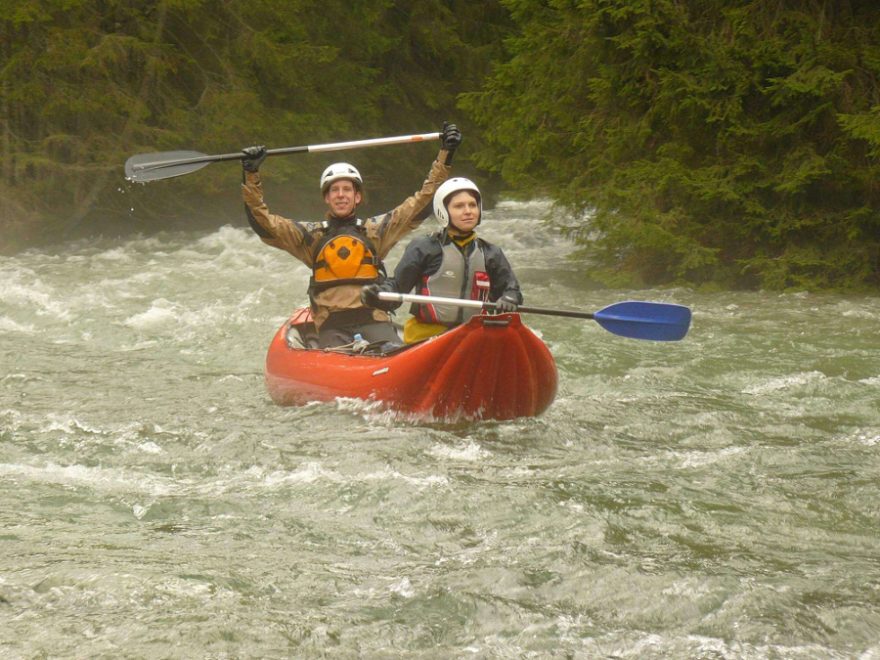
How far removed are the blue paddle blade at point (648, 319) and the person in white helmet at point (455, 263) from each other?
519mm

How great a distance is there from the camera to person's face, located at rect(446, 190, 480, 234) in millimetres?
6242

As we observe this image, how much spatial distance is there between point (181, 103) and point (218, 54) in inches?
36.2

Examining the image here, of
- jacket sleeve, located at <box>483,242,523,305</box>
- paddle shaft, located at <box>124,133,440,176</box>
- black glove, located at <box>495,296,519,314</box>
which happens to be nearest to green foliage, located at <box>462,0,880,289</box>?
paddle shaft, located at <box>124,133,440,176</box>

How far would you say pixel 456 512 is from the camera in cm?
464

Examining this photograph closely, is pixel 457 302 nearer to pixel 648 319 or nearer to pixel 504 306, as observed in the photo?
pixel 504 306

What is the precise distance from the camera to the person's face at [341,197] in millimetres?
6824

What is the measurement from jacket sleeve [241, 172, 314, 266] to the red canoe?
832 millimetres

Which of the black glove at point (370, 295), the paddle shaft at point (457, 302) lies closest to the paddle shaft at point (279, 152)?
the black glove at point (370, 295)

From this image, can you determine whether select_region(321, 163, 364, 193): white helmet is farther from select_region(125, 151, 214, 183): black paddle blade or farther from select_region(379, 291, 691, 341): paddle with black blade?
select_region(125, 151, 214, 183): black paddle blade

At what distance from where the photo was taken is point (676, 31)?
404 inches

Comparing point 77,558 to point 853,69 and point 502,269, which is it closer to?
point 502,269

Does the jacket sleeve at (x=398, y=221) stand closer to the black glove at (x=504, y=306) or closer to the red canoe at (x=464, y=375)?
the red canoe at (x=464, y=375)

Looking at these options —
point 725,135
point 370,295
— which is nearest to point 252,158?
point 370,295

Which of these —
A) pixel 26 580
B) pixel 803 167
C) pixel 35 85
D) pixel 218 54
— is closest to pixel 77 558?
pixel 26 580
